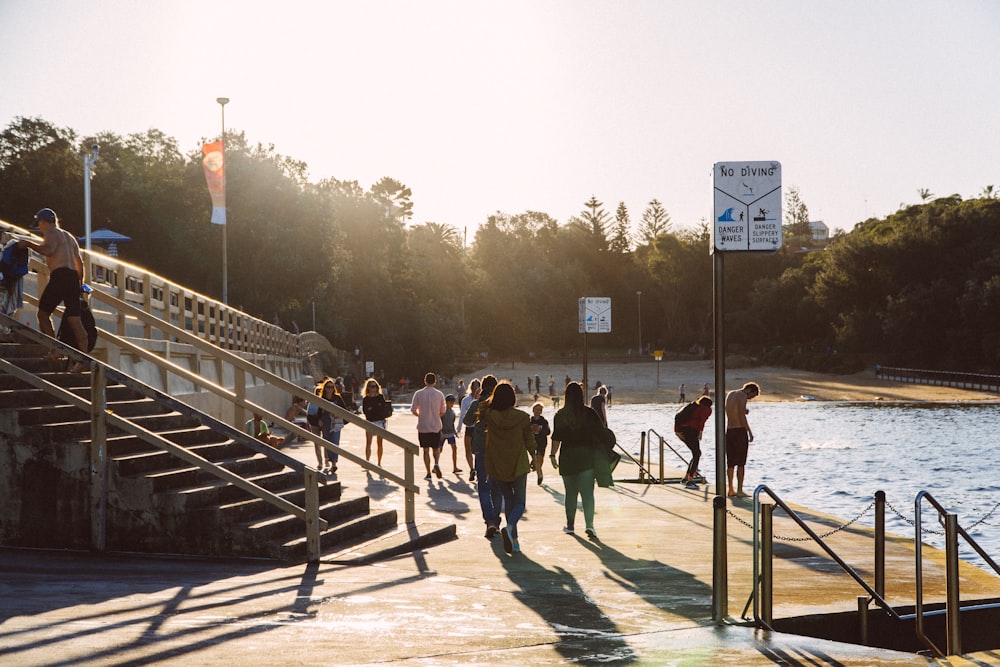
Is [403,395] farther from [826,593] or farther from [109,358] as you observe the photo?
[826,593]

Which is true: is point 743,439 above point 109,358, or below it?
below

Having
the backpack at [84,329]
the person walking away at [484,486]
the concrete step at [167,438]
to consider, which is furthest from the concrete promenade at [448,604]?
the backpack at [84,329]

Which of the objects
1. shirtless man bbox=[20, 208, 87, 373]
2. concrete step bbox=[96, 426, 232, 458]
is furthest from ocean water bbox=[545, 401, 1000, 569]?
shirtless man bbox=[20, 208, 87, 373]

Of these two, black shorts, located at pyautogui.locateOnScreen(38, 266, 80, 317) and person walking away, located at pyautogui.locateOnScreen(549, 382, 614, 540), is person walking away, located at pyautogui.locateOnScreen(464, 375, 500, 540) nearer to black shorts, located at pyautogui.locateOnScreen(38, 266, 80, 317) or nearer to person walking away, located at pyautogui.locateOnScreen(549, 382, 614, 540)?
person walking away, located at pyautogui.locateOnScreen(549, 382, 614, 540)

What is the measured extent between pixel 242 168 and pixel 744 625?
56.7m

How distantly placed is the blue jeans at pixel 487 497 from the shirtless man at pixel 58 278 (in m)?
4.39

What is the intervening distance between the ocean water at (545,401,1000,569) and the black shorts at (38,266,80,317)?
884 cm

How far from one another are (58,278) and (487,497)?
16.6ft

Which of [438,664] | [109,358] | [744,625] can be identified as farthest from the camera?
[109,358]

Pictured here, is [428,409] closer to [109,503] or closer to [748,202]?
[109,503]

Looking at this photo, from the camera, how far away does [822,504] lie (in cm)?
2406

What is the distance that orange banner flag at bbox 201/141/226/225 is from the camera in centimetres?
3878

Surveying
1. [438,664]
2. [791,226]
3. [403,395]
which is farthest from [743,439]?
[791,226]

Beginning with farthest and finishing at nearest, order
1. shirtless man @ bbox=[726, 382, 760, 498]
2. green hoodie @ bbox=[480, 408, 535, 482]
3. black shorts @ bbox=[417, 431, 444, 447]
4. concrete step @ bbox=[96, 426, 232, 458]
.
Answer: black shorts @ bbox=[417, 431, 444, 447], shirtless man @ bbox=[726, 382, 760, 498], green hoodie @ bbox=[480, 408, 535, 482], concrete step @ bbox=[96, 426, 232, 458]
